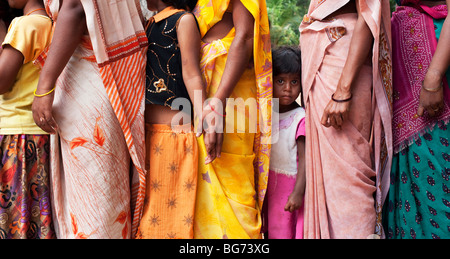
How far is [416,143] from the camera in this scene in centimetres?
213

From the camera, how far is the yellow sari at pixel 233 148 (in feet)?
7.36

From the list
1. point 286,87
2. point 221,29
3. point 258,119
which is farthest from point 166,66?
point 286,87

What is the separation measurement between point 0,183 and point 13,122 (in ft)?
1.10

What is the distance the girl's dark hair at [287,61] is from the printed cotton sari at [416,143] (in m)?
0.57

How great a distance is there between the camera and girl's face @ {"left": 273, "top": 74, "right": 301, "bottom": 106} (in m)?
2.58

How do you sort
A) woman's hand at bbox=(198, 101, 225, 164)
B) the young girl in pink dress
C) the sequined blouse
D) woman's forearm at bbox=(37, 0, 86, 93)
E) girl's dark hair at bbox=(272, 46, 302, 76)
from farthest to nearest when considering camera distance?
1. girl's dark hair at bbox=(272, 46, 302, 76)
2. the young girl in pink dress
3. the sequined blouse
4. woman's hand at bbox=(198, 101, 225, 164)
5. woman's forearm at bbox=(37, 0, 86, 93)

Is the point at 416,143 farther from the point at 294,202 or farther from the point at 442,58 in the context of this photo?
the point at 294,202

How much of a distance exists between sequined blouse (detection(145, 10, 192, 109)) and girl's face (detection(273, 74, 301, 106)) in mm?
633

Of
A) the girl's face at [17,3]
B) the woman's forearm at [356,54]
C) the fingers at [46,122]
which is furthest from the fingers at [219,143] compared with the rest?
the girl's face at [17,3]

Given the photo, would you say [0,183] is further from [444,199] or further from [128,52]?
[444,199]

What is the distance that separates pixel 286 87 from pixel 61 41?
4.36 feet

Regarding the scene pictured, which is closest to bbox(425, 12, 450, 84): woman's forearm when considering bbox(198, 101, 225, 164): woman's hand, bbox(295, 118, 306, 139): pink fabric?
bbox(295, 118, 306, 139): pink fabric

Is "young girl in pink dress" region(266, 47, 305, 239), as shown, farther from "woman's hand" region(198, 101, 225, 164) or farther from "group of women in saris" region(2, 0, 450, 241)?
"woman's hand" region(198, 101, 225, 164)

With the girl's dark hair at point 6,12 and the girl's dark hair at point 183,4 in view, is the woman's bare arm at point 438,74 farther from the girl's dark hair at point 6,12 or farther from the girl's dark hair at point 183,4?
the girl's dark hair at point 6,12
